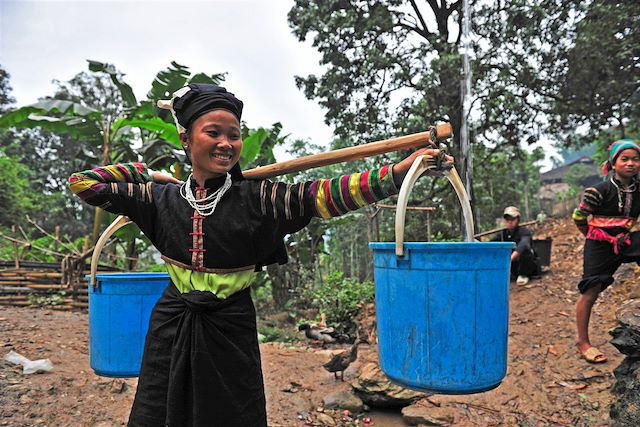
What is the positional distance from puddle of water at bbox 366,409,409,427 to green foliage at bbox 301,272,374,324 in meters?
2.81

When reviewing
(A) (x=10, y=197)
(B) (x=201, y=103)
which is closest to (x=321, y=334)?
(B) (x=201, y=103)

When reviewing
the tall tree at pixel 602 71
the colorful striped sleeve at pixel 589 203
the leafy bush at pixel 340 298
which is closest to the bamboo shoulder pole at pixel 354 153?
the colorful striped sleeve at pixel 589 203

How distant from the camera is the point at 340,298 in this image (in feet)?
22.2

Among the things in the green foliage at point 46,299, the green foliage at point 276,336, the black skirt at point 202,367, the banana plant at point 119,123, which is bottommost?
the green foliage at point 276,336

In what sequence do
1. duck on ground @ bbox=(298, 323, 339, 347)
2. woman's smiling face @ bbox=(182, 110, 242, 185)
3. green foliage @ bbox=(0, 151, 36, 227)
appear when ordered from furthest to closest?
green foliage @ bbox=(0, 151, 36, 227) → duck on ground @ bbox=(298, 323, 339, 347) → woman's smiling face @ bbox=(182, 110, 242, 185)

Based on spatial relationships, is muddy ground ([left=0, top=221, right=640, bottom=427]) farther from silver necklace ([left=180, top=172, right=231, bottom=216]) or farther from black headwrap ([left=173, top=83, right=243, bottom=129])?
black headwrap ([left=173, top=83, right=243, bottom=129])

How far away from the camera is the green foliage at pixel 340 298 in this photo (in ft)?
21.8

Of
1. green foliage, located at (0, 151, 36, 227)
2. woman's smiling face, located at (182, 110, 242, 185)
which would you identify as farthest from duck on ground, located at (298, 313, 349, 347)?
green foliage, located at (0, 151, 36, 227)

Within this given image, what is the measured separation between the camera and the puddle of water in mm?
3525

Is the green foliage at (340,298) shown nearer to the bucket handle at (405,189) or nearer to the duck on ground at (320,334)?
the duck on ground at (320,334)

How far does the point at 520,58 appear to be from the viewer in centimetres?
793

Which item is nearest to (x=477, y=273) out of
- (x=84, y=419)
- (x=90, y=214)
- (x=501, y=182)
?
(x=84, y=419)

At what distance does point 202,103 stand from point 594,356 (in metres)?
3.49

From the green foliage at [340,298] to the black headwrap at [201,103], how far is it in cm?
536
